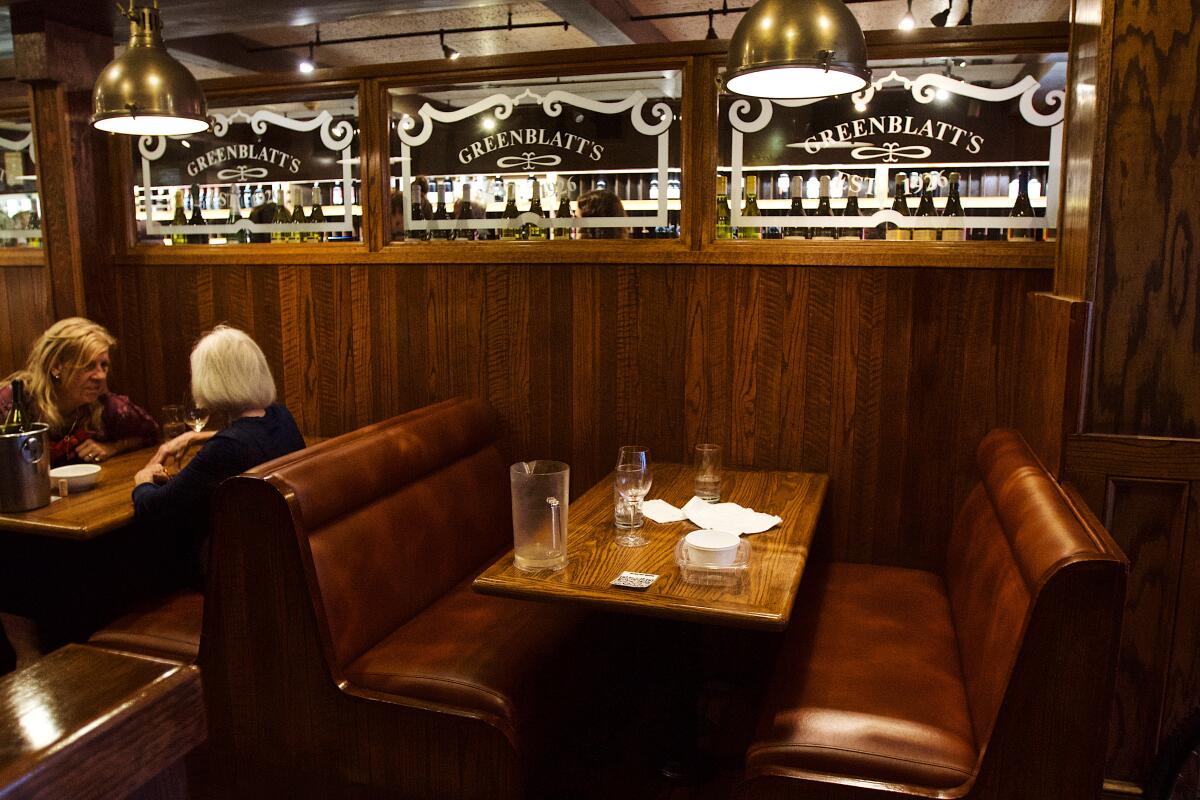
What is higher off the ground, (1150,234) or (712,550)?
(1150,234)

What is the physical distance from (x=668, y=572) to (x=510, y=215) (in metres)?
1.77

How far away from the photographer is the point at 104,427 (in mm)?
3416

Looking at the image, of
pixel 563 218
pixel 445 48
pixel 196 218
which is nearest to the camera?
pixel 563 218

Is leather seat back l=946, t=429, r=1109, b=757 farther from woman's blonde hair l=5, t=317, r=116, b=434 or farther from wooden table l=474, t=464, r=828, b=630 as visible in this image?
woman's blonde hair l=5, t=317, r=116, b=434

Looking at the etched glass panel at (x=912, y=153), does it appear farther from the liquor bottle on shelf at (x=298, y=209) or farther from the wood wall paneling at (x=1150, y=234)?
the liquor bottle on shelf at (x=298, y=209)

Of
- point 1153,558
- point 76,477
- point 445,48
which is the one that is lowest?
point 1153,558

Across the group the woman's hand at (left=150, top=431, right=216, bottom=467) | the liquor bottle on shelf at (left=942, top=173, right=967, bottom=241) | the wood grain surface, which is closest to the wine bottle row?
the liquor bottle on shelf at (left=942, top=173, right=967, bottom=241)

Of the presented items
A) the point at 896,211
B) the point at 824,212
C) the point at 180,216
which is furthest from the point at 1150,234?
the point at 180,216

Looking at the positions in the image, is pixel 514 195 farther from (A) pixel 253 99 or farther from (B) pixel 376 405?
(A) pixel 253 99

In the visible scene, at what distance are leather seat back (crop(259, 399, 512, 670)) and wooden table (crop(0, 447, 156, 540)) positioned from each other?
61 centimetres

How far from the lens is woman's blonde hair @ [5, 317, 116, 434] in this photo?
10.5 ft

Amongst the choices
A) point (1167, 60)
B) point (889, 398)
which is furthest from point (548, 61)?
point (1167, 60)

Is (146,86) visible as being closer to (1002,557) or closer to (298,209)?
(298,209)

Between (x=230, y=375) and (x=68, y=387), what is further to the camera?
(x=68, y=387)
